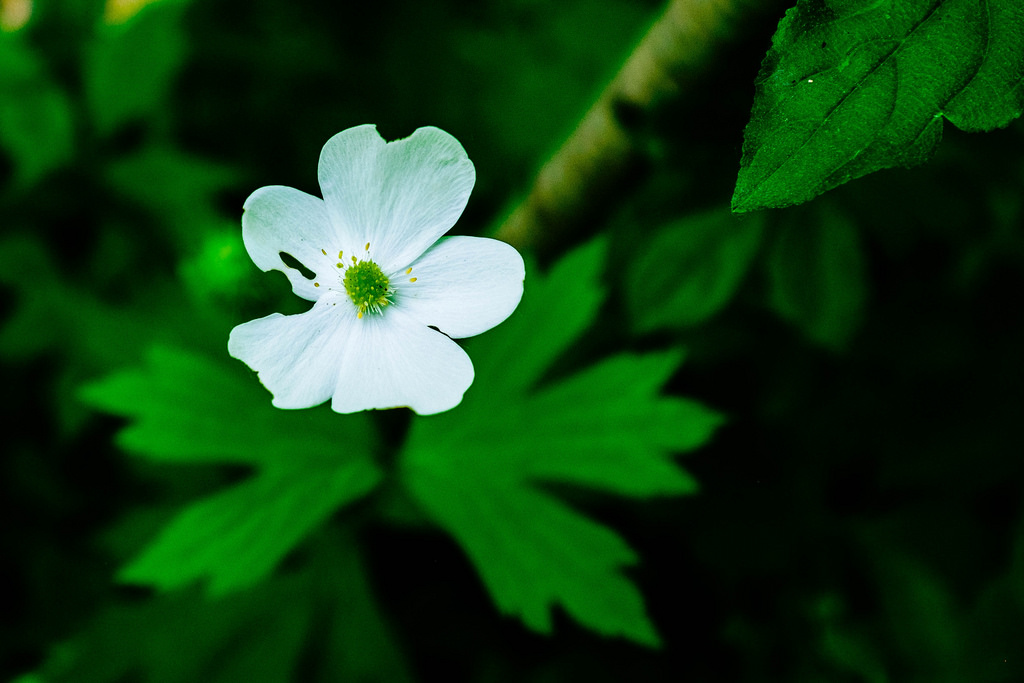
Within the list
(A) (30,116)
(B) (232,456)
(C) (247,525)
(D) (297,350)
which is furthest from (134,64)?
(D) (297,350)

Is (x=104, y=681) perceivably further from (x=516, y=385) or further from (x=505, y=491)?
(x=516, y=385)

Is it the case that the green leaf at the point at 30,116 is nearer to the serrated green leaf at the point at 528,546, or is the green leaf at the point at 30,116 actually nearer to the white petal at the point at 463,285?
the serrated green leaf at the point at 528,546

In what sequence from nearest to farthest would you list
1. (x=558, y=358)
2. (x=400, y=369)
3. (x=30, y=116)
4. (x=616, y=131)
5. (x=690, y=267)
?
1. (x=400, y=369)
2. (x=616, y=131)
3. (x=690, y=267)
4. (x=558, y=358)
5. (x=30, y=116)

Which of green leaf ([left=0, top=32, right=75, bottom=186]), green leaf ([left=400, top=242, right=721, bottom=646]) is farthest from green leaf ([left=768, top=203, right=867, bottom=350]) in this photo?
green leaf ([left=0, top=32, right=75, bottom=186])

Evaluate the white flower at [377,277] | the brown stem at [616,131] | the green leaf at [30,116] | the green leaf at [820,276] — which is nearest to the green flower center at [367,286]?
the white flower at [377,277]

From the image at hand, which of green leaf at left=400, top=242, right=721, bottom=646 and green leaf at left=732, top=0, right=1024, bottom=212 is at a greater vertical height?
green leaf at left=732, top=0, right=1024, bottom=212

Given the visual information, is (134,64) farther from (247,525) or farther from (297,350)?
(297,350)

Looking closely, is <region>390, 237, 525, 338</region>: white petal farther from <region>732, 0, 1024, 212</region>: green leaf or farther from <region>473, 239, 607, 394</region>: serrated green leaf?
<region>473, 239, 607, 394</region>: serrated green leaf
